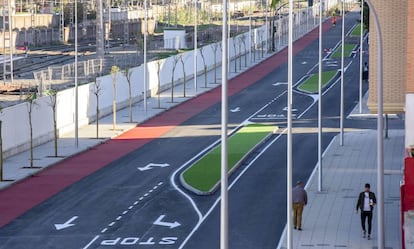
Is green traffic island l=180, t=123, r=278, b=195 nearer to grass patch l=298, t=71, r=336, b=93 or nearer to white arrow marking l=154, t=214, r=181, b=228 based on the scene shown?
white arrow marking l=154, t=214, r=181, b=228

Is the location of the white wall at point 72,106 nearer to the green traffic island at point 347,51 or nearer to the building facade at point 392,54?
the building facade at point 392,54

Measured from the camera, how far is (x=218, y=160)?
1962 inches

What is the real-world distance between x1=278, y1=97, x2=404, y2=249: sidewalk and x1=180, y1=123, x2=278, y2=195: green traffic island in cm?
329

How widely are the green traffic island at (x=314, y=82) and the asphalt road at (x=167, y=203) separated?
17048 mm

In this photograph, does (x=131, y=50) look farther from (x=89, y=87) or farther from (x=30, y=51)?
(x=89, y=87)

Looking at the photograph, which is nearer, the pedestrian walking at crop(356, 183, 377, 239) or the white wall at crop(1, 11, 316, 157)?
the pedestrian walking at crop(356, 183, 377, 239)

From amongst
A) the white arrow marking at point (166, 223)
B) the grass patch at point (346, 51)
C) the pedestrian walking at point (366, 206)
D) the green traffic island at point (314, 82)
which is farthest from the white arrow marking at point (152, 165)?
the grass patch at point (346, 51)

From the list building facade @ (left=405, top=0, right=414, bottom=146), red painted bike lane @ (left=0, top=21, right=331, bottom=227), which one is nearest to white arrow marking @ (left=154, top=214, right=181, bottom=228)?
red painted bike lane @ (left=0, top=21, right=331, bottom=227)

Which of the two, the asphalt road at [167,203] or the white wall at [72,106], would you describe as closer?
the asphalt road at [167,203]

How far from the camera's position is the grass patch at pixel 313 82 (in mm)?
80169

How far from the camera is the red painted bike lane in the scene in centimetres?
4063

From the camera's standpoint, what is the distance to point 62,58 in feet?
335

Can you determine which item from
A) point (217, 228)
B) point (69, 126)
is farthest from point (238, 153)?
point (217, 228)

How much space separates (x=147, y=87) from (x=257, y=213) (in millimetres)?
36876
